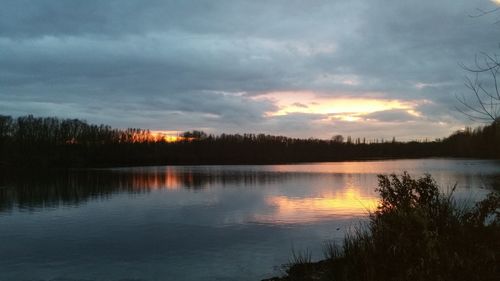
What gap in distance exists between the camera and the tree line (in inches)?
4163

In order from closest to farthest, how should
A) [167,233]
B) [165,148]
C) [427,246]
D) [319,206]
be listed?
[427,246], [167,233], [319,206], [165,148]

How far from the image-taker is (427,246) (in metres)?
7.17

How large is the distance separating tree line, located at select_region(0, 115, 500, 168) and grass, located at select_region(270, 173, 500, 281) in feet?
215

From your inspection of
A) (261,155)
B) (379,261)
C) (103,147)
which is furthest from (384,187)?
(261,155)

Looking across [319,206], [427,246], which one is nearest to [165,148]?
[319,206]

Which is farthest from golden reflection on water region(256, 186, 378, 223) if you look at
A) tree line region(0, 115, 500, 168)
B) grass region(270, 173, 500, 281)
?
tree line region(0, 115, 500, 168)

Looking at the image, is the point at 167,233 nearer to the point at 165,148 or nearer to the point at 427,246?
the point at 427,246

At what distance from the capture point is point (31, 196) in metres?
38.2

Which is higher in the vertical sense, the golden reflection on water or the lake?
the golden reflection on water

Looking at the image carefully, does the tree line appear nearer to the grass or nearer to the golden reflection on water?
the golden reflection on water

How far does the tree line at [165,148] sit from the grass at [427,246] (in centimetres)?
6564

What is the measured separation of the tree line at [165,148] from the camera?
106 meters

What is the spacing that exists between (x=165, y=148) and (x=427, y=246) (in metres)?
149

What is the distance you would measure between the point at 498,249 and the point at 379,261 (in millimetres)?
1907
